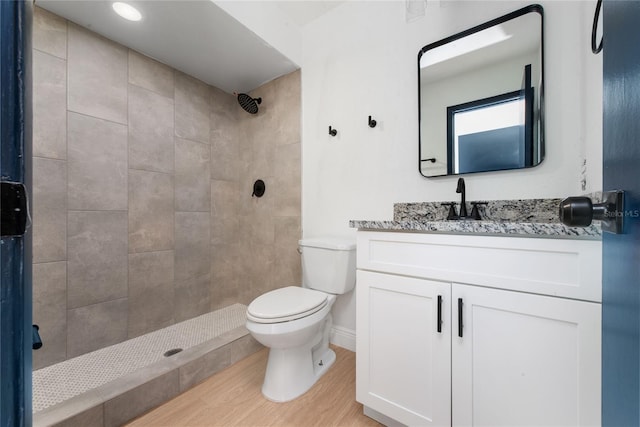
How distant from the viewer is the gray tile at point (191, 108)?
202 centimetres

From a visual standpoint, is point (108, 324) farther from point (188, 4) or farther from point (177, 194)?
point (188, 4)

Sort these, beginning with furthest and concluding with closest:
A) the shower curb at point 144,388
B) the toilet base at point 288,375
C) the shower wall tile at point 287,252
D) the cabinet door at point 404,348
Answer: the shower wall tile at point 287,252 < the toilet base at point 288,375 < the shower curb at point 144,388 < the cabinet door at point 404,348

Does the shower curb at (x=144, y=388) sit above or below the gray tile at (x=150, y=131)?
below

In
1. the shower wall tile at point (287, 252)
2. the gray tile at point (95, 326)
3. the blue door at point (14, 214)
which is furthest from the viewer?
the shower wall tile at point (287, 252)

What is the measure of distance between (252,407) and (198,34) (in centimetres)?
209

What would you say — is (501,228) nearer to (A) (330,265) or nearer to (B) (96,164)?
(A) (330,265)

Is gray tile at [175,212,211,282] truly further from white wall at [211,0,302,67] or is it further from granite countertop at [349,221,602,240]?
granite countertop at [349,221,602,240]

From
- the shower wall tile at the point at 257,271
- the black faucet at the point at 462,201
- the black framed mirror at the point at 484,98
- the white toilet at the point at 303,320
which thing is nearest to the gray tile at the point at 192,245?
the shower wall tile at the point at 257,271

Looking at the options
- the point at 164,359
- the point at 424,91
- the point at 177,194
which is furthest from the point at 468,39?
the point at 164,359

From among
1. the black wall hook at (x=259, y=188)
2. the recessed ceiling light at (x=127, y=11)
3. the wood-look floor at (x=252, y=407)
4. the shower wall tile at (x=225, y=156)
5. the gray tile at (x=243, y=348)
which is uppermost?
the recessed ceiling light at (x=127, y=11)

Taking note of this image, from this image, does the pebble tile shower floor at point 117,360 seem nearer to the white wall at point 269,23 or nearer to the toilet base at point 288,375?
the toilet base at point 288,375

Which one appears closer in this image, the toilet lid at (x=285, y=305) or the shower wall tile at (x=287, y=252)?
the toilet lid at (x=285, y=305)

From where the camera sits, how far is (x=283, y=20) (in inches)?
72.9

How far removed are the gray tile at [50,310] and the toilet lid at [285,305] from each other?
1109 millimetres
